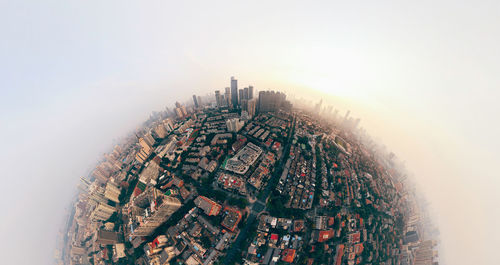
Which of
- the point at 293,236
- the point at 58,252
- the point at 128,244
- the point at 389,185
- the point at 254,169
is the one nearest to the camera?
the point at 293,236

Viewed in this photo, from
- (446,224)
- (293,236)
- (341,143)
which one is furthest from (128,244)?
(446,224)

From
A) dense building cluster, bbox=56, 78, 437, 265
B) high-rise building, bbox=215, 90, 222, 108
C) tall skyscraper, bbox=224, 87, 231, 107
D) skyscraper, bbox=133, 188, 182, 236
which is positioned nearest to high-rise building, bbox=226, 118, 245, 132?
dense building cluster, bbox=56, 78, 437, 265

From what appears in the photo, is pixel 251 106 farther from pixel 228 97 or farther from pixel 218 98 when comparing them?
pixel 218 98

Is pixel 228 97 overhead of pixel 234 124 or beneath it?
overhead

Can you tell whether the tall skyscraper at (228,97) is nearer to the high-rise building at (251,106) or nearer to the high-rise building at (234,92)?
the high-rise building at (234,92)

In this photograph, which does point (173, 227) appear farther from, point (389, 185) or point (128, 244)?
point (389, 185)

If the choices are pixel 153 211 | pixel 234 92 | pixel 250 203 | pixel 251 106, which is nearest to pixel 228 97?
pixel 234 92

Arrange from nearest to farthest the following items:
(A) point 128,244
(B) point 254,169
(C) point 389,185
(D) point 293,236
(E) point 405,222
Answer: (D) point 293,236
(A) point 128,244
(B) point 254,169
(E) point 405,222
(C) point 389,185

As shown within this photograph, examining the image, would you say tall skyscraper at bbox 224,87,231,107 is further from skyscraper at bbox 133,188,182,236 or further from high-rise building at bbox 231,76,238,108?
skyscraper at bbox 133,188,182,236

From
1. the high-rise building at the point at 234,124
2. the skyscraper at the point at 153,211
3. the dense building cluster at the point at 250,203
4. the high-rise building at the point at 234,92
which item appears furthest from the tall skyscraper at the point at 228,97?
the skyscraper at the point at 153,211
